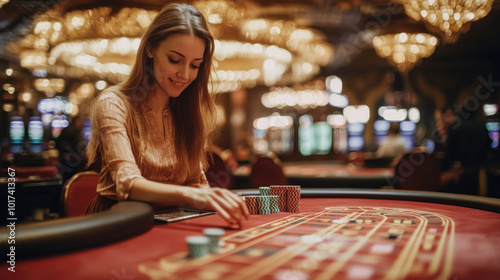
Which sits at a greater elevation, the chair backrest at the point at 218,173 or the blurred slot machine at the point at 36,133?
the blurred slot machine at the point at 36,133

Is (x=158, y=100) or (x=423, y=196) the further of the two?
(x=423, y=196)

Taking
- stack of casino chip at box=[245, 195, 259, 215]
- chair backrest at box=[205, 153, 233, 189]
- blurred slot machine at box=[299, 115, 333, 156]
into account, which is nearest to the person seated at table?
chair backrest at box=[205, 153, 233, 189]

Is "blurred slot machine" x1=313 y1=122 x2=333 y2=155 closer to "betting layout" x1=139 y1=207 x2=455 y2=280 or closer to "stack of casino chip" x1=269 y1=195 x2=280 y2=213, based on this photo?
"stack of casino chip" x1=269 y1=195 x2=280 y2=213

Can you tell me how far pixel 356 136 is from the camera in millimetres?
12758

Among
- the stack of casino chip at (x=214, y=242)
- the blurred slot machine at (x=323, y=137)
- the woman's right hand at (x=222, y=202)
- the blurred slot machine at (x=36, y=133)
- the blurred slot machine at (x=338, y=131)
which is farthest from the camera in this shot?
the blurred slot machine at (x=323, y=137)

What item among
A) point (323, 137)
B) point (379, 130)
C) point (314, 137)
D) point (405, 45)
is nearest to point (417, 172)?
point (405, 45)

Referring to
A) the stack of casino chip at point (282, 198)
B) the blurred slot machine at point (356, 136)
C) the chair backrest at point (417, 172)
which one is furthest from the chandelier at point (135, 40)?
the blurred slot machine at point (356, 136)

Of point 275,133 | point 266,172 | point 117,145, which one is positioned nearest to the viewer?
point 117,145

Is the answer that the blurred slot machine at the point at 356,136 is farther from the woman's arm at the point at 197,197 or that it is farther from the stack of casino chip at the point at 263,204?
the woman's arm at the point at 197,197

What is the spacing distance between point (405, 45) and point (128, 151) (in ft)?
20.9

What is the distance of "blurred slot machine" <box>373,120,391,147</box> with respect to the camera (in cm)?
1247

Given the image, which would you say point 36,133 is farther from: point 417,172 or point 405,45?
point 417,172

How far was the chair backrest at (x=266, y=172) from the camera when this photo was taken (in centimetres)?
389

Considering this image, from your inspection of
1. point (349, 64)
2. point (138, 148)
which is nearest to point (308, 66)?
point (349, 64)
